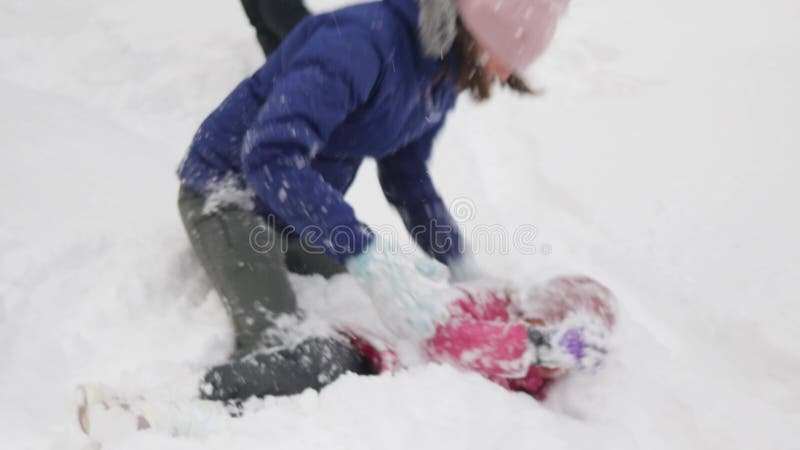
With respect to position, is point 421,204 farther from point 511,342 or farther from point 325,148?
point 511,342

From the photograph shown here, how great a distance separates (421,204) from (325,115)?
51 cm

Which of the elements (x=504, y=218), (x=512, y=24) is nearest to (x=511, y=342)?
(x=512, y=24)

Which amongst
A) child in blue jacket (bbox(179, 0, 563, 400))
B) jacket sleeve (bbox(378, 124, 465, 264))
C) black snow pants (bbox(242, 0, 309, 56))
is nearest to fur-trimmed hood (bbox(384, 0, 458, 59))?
child in blue jacket (bbox(179, 0, 563, 400))

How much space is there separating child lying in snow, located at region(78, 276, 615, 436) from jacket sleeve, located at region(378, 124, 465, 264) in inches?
A: 7.5

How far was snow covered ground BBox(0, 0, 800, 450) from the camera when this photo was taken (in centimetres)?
101

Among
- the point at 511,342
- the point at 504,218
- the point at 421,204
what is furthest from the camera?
the point at 504,218

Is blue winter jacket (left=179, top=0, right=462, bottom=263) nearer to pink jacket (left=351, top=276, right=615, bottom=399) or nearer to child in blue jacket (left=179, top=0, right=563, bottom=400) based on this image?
child in blue jacket (left=179, top=0, right=563, bottom=400)

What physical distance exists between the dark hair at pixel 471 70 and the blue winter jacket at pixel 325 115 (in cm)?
2

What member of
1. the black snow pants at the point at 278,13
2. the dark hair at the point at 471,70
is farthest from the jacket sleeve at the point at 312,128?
the black snow pants at the point at 278,13

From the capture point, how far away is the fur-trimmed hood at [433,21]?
102 centimetres

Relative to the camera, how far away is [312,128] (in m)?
1.04

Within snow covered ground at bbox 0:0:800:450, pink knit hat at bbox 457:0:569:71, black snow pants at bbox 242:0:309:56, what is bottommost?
snow covered ground at bbox 0:0:800:450

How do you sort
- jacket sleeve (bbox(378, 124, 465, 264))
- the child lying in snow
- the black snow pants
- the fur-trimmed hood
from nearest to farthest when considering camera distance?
the child lying in snow
the fur-trimmed hood
jacket sleeve (bbox(378, 124, 465, 264))
the black snow pants

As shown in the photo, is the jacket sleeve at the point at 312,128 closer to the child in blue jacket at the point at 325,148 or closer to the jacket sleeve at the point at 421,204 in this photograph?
the child in blue jacket at the point at 325,148
